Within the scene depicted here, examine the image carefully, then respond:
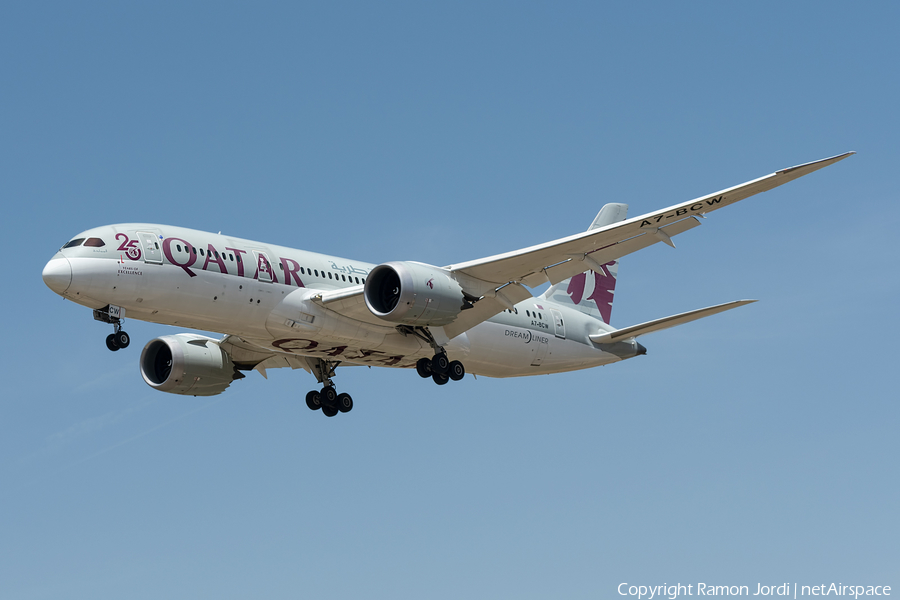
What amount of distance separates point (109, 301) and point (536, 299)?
16.5 metres

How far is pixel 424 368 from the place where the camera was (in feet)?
113

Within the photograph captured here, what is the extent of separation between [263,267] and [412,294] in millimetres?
4357

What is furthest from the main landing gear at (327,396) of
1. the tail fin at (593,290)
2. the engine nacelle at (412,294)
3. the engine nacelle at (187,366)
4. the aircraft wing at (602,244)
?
the tail fin at (593,290)

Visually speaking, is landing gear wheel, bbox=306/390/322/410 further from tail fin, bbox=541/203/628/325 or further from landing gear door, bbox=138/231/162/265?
landing gear door, bbox=138/231/162/265

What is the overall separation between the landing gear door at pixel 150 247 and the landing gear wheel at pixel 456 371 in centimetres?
1005

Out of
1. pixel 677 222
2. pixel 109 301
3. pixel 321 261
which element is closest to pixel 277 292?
pixel 321 261

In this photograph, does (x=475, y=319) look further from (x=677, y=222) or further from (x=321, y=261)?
(x=677, y=222)

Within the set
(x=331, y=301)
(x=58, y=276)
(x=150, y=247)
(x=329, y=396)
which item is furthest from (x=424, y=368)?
(x=58, y=276)

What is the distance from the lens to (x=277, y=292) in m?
31.4

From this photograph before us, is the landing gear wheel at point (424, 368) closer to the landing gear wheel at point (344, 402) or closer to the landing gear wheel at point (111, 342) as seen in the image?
the landing gear wheel at point (344, 402)

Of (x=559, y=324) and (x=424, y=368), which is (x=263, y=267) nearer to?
(x=424, y=368)

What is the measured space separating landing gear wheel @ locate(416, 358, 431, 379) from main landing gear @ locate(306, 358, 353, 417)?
421 centimetres

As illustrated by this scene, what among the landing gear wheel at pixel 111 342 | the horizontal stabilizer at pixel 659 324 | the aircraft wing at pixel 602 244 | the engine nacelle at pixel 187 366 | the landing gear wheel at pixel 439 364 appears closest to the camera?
the aircraft wing at pixel 602 244

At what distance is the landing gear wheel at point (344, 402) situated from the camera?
1496 inches
